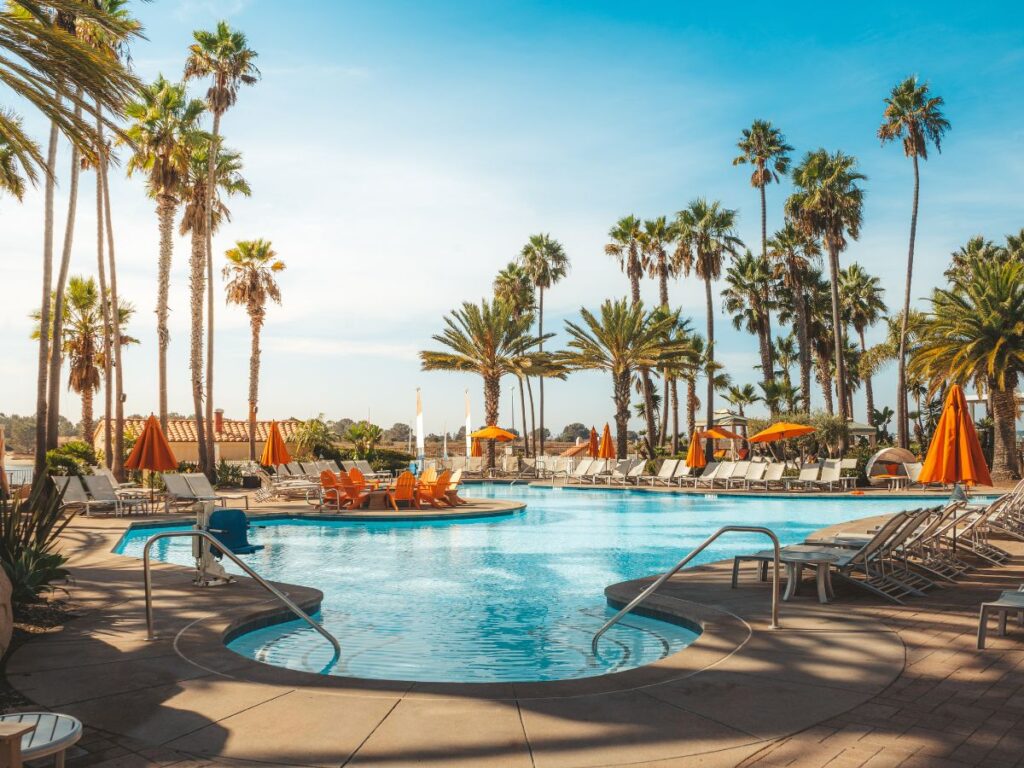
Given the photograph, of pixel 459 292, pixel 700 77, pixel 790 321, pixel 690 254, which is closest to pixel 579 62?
pixel 700 77

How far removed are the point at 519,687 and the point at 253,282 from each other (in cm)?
3278

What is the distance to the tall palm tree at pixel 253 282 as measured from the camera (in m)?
34.7

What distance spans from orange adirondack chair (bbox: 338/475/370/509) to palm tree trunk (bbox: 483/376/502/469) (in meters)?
15.7

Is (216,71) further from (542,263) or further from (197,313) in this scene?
(542,263)

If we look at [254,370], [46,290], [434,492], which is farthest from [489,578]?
[254,370]

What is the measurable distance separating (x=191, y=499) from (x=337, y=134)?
8553 mm

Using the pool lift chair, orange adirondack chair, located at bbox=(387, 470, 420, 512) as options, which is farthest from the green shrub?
orange adirondack chair, located at bbox=(387, 470, 420, 512)

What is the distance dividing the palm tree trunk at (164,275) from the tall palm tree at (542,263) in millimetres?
25138

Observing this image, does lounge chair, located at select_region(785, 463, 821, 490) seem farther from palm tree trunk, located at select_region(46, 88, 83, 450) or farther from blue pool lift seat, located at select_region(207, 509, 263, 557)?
palm tree trunk, located at select_region(46, 88, 83, 450)

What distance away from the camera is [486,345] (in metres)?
34.8

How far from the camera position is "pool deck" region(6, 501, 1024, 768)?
3.81 m

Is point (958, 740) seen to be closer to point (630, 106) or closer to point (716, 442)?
point (630, 106)

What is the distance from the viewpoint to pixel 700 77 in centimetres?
1466

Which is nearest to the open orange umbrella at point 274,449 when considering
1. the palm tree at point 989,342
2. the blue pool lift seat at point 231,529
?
the blue pool lift seat at point 231,529
